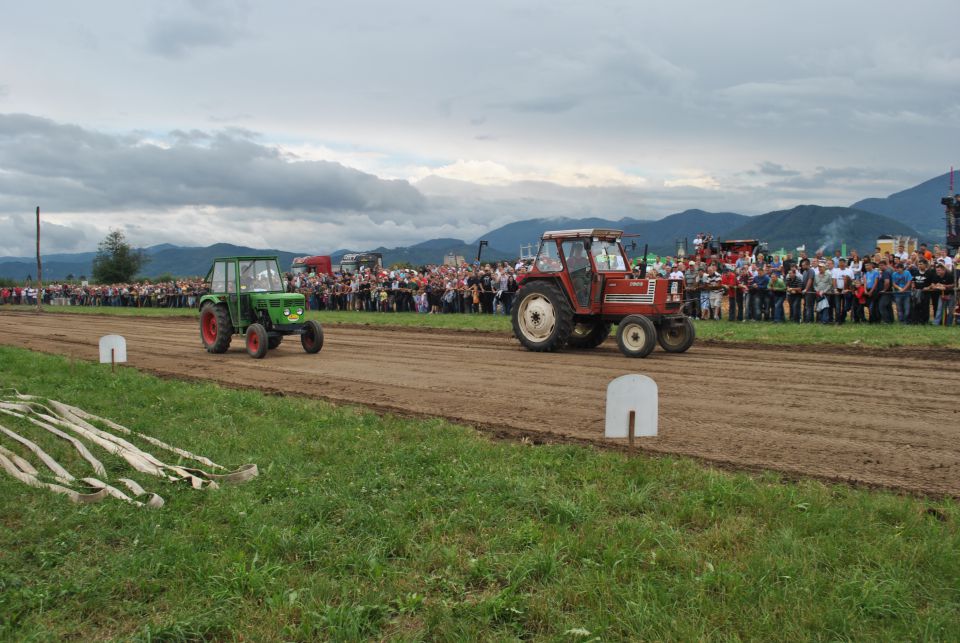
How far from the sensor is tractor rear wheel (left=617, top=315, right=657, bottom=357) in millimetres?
12355

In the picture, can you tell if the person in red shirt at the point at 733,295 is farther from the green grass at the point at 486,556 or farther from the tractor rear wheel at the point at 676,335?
the green grass at the point at 486,556

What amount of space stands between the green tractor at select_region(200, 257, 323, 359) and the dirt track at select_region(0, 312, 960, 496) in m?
0.46

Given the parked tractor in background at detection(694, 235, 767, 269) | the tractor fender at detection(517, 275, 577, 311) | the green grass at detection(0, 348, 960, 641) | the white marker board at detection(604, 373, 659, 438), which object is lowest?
the green grass at detection(0, 348, 960, 641)

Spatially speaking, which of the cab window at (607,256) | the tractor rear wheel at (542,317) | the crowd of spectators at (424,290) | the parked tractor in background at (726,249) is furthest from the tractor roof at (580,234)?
the parked tractor in background at (726,249)

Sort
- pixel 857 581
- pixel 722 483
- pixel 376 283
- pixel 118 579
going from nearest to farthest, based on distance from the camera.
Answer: pixel 857 581 < pixel 118 579 < pixel 722 483 < pixel 376 283

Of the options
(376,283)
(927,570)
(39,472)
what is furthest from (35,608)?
(376,283)

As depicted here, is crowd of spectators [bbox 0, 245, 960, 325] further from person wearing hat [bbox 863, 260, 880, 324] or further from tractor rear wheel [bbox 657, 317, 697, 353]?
tractor rear wheel [bbox 657, 317, 697, 353]

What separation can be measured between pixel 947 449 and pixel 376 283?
25955 millimetres

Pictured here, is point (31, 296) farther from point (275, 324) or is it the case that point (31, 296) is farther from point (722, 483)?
point (722, 483)

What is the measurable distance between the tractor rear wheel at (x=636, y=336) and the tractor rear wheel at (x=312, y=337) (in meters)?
5.75

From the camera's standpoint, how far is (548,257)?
45.5 ft

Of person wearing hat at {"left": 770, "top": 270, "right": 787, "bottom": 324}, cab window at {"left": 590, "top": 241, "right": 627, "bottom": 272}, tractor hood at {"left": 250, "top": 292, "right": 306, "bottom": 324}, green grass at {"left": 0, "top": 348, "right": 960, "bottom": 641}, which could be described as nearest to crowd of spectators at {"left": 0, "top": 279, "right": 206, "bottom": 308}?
tractor hood at {"left": 250, "top": 292, "right": 306, "bottom": 324}

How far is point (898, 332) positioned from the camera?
1486cm

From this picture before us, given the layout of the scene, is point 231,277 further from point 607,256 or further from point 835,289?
point 835,289
